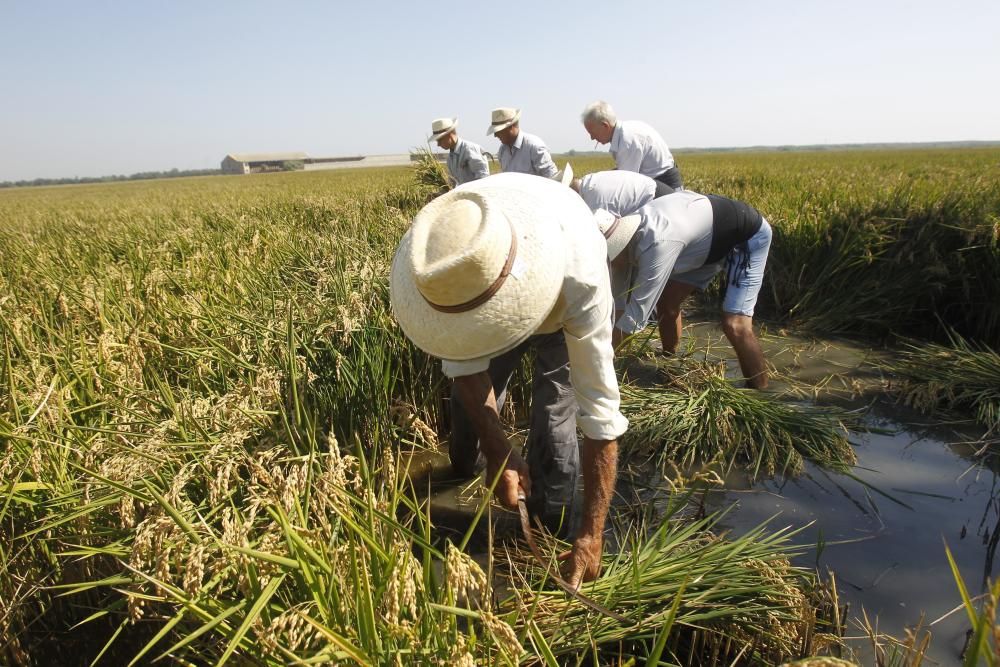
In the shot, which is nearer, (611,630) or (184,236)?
(611,630)

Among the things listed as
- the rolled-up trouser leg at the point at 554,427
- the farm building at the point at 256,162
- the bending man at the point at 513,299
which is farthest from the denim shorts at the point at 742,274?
the farm building at the point at 256,162

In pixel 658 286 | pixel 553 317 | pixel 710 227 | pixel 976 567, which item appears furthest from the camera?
pixel 710 227

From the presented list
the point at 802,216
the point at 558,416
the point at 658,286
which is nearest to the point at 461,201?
the point at 558,416

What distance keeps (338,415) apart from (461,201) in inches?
45.4

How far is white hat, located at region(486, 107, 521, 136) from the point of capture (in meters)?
5.08

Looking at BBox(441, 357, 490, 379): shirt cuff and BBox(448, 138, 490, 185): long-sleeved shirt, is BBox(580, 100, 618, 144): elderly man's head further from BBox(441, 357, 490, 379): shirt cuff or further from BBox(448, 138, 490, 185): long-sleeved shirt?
BBox(441, 357, 490, 379): shirt cuff

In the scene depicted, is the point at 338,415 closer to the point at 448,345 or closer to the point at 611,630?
the point at 448,345

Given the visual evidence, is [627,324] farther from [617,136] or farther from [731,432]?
[617,136]

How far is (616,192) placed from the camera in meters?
2.76

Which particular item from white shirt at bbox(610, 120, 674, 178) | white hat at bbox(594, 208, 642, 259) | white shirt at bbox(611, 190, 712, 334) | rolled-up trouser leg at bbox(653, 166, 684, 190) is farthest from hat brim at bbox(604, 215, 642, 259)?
Result: rolled-up trouser leg at bbox(653, 166, 684, 190)

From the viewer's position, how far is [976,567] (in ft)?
6.56

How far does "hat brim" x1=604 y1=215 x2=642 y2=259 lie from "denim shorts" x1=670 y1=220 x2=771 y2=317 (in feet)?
3.55

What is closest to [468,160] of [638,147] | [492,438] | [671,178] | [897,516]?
[638,147]

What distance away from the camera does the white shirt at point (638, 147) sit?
4559 millimetres
